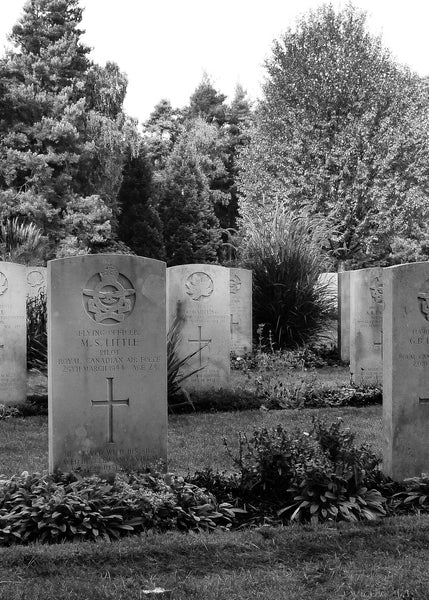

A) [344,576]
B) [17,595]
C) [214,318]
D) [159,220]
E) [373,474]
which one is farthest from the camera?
[159,220]

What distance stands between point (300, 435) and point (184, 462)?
1.72m

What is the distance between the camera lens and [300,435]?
5.98 meters

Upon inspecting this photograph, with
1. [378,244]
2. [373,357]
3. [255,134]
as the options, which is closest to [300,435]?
[373,357]

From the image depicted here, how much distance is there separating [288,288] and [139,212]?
2334cm

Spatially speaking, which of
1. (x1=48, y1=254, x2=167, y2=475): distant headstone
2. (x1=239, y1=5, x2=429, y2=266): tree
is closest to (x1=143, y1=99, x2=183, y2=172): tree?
(x1=239, y1=5, x2=429, y2=266): tree

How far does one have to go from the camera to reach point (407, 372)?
20.7ft

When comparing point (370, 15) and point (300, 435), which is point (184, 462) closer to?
point (300, 435)

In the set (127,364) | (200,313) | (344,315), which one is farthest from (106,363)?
(344,315)

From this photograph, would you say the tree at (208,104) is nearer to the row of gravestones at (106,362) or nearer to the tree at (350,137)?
the tree at (350,137)

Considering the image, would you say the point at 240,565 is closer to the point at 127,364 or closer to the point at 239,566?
the point at 239,566

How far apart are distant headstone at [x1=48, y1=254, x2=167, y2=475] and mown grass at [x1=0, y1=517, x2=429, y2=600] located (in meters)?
1.46

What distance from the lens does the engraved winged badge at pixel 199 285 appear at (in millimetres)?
11059

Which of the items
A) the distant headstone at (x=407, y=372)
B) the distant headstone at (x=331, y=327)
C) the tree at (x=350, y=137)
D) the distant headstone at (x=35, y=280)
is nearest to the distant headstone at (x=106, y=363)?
the distant headstone at (x=407, y=372)

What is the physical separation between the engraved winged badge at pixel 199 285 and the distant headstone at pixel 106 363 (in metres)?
4.60
